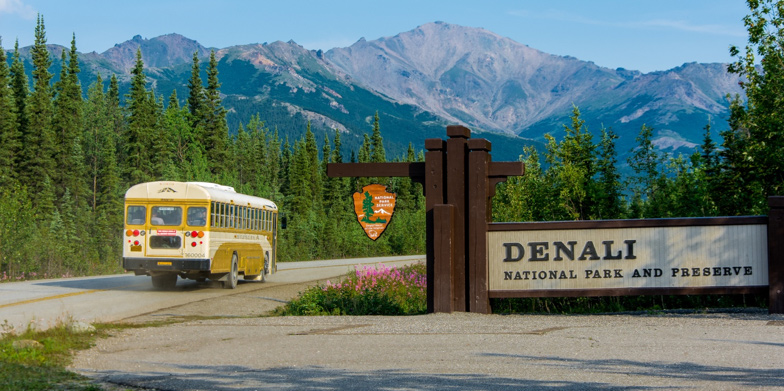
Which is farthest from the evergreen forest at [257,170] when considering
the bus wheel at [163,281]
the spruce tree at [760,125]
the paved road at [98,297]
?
the bus wheel at [163,281]

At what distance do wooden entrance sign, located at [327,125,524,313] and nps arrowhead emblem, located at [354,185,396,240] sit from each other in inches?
81.0

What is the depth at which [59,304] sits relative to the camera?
18.6 meters

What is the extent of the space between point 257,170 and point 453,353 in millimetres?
104904

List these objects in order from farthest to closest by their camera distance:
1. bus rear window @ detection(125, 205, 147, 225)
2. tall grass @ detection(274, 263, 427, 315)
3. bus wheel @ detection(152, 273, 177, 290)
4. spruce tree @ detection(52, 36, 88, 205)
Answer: spruce tree @ detection(52, 36, 88, 205), bus wheel @ detection(152, 273, 177, 290), bus rear window @ detection(125, 205, 147, 225), tall grass @ detection(274, 263, 427, 315)

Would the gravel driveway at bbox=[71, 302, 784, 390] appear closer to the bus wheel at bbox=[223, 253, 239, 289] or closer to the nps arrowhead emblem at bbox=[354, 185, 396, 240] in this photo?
the nps arrowhead emblem at bbox=[354, 185, 396, 240]

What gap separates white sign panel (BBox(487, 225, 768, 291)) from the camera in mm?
14172

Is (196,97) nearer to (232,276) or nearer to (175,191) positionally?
(232,276)

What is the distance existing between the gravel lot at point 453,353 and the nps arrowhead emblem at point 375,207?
303 centimetres

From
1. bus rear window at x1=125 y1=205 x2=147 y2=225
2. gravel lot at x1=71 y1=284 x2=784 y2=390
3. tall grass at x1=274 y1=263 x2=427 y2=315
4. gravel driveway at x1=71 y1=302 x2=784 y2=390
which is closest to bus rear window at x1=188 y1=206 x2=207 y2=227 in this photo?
bus rear window at x1=125 y1=205 x2=147 y2=225

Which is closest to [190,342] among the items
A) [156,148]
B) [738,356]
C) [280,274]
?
[738,356]

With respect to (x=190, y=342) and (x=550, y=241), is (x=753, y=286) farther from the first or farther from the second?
(x=190, y=342)

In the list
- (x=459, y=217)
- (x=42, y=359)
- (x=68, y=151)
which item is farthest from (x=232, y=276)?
(x=68, y=151)

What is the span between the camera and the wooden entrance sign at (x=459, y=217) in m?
14.5

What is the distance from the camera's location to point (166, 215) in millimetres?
22203
